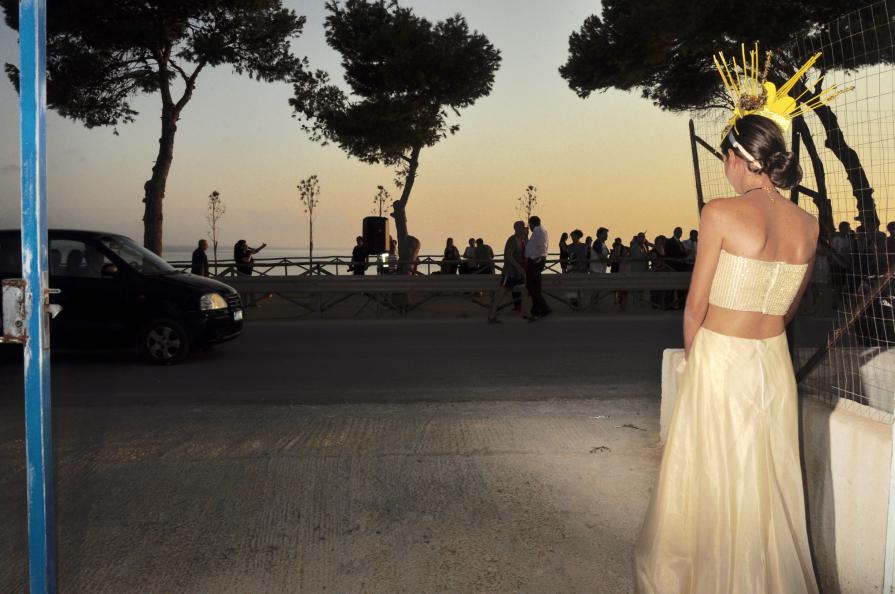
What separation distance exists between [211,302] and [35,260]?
7439 millimetres

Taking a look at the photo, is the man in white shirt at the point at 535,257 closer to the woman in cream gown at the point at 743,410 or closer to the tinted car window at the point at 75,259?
the tinted car window at the point at 75,259

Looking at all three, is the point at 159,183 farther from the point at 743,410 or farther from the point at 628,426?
the point at 743,410

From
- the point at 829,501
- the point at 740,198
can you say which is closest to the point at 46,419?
the point at 740,198

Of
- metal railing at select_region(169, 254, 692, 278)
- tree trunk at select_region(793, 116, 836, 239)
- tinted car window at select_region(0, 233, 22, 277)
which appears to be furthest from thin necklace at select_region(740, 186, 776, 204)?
metal railing at select_region(169, 254, 692, 278)

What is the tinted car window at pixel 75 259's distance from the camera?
9406 mm

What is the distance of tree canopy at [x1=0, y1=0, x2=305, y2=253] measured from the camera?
18.5 metres

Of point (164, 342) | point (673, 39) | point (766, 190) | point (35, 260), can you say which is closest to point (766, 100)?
point (766, 190)

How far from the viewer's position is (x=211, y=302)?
9.71 metres

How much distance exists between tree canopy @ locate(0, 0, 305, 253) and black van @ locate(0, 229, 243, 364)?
411 inches

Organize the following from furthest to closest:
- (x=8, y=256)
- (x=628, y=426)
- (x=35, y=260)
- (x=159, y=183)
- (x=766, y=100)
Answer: (x=159, y=183) → (x=8, y=256) → (x=628, y=426) → (x=766, y=100) → (x=35, y=260)

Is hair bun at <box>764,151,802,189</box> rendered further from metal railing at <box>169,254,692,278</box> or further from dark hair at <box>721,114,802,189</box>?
metal railing at <box>169,254,692,278</box>

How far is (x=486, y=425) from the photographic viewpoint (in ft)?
19.5

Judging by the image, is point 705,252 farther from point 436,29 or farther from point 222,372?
point 436,29

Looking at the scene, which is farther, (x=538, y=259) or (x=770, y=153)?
(x=538, y=259)
